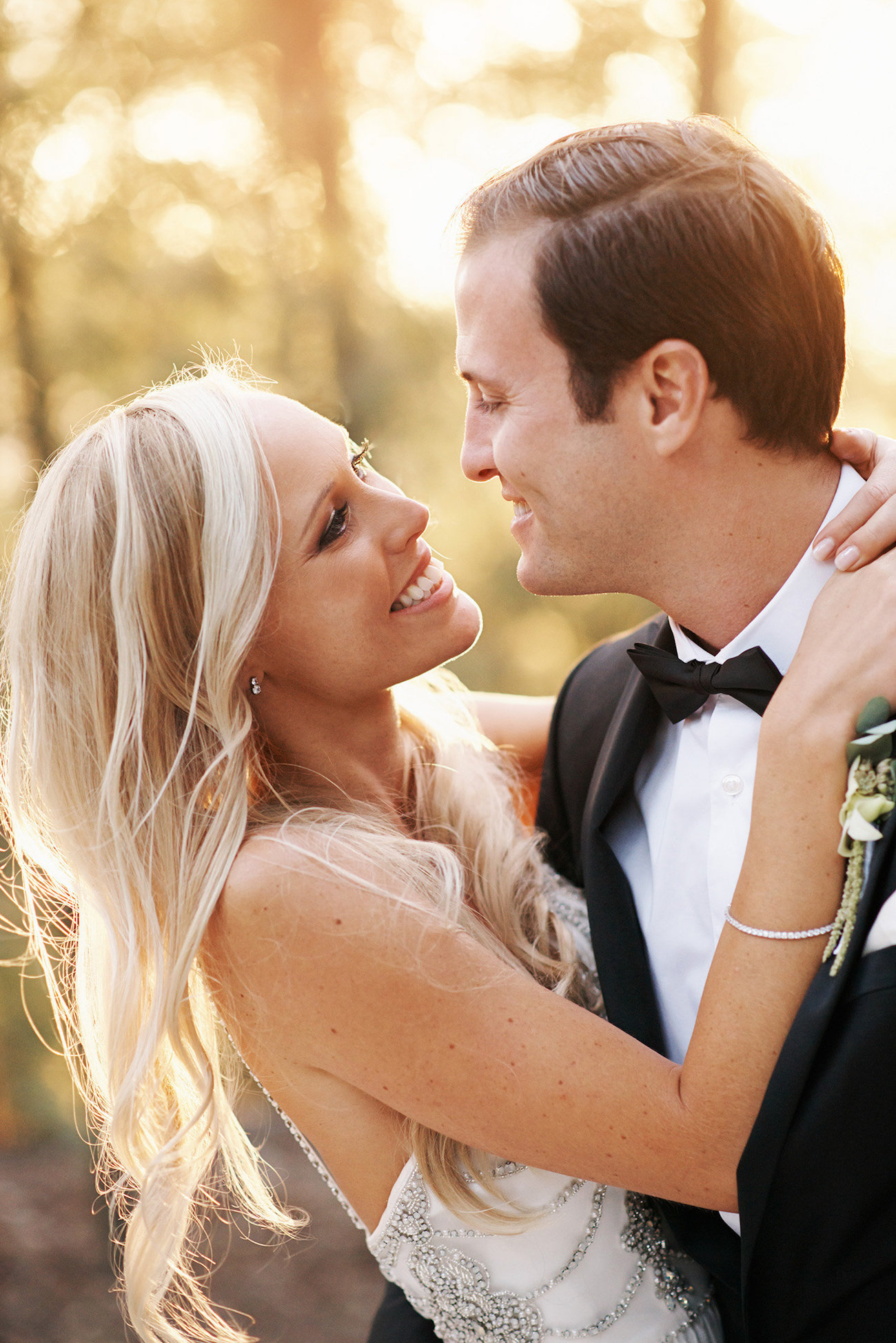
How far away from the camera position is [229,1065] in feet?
7.29

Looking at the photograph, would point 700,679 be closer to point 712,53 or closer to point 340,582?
point 340,582

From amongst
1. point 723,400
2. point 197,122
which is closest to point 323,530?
point 723,400

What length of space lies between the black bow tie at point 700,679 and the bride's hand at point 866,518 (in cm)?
23

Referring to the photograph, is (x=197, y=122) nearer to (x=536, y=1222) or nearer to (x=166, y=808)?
(x=166, y=808)

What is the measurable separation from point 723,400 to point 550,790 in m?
1.17

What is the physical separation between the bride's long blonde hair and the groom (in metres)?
0.41

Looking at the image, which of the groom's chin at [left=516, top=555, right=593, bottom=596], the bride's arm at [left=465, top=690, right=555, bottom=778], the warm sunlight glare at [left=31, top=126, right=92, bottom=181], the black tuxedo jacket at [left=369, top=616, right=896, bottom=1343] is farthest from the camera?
the warm sunlight glare at [left=31, top=126, right=92, bottom=181]

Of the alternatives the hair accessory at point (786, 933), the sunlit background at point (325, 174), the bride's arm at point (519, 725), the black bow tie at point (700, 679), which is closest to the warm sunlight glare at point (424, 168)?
the sunlit background at point (325, 174)

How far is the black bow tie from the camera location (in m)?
1.83

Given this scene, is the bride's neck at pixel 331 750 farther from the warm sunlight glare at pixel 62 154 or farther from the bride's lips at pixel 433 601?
the warm sunlight glare at pixel 62 154

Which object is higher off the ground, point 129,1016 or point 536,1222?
point 129,1016

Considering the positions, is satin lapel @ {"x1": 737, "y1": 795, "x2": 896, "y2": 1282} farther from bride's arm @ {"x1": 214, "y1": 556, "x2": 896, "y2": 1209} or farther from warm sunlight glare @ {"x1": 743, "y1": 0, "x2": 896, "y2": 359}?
warm sunlight glare @ {"x1": 743, "y1": 0, "x2": 896, "y2": 359}

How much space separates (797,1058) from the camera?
149cm

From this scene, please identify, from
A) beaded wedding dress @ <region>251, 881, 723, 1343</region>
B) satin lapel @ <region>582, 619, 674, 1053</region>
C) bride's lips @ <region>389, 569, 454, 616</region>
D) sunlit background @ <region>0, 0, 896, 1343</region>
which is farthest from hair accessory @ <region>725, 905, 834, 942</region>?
sunlit background @ <region>0, 0, 896, 1343</region>
